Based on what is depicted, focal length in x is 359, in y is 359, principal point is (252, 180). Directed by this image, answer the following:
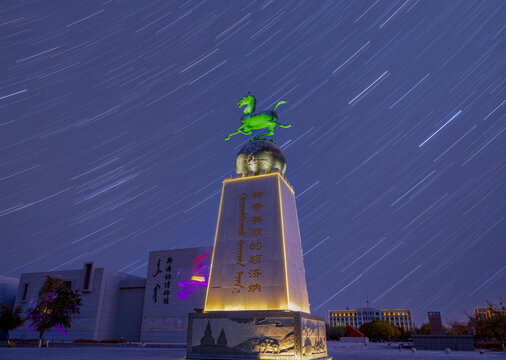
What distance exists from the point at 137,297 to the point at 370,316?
11880cm

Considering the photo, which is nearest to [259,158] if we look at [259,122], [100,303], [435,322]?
[259,122]

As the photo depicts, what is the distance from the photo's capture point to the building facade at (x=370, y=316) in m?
136

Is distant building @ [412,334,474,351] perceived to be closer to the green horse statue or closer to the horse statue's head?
the green horse statue

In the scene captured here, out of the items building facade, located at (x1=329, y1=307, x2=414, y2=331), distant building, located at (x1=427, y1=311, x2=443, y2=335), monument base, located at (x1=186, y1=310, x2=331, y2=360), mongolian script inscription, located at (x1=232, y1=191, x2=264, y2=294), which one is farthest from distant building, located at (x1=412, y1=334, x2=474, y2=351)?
building facade, located at (x1=329, y1=307, x2=414, y2=331)

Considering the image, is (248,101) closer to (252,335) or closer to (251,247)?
(251,247)

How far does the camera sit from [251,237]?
1421cm

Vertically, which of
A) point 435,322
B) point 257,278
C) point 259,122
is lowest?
point 435,322

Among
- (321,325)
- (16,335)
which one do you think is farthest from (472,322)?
(16,335)

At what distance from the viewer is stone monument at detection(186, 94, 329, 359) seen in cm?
1218

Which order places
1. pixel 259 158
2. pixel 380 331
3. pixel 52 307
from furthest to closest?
pixel 380 331 < pixel 52 307 < pixel 259 158

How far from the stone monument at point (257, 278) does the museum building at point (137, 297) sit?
20.0m

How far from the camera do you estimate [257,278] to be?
1339 cm

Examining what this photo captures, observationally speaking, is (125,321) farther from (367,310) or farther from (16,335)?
(367,310)

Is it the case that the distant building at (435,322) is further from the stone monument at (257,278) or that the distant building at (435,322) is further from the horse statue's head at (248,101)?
the horse statue's head at (248,101)
